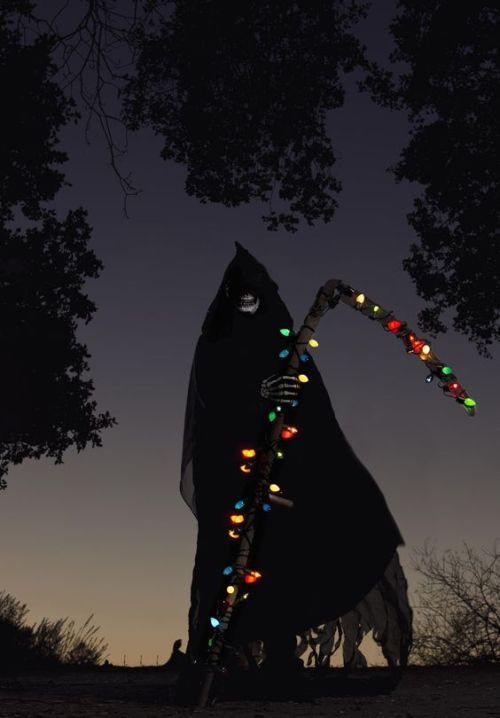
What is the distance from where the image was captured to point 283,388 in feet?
21.6

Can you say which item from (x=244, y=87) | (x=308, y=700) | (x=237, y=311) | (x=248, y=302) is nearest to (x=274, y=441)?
(x=248, y=302)

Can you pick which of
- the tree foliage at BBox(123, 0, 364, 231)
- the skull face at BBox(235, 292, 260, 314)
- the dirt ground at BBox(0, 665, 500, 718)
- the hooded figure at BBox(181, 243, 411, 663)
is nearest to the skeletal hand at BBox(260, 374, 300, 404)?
the skull face at BBox(235, 292, 260, 314)

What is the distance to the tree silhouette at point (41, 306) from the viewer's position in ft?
61.1

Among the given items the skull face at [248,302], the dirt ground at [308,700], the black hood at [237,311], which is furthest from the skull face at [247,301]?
the dirt ground at [308,700]

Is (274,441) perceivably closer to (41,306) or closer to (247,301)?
(247,301)

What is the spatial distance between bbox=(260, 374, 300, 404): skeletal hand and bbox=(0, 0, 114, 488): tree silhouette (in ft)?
41.5

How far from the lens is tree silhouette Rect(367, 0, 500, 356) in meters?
16.5

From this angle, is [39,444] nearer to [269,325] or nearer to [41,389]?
[41,389]

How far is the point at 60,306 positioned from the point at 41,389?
162 centimetres

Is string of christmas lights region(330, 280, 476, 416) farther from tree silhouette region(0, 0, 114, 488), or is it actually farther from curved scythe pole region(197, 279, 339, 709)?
tree silhouette region(0, 0, 114, 488)

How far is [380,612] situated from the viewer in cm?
893

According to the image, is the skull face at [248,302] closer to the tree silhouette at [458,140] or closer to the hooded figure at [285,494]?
the hooded figure at [285,494]

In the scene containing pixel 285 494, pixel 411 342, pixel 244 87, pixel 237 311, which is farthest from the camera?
pixel 244 87

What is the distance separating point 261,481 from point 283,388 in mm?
600
